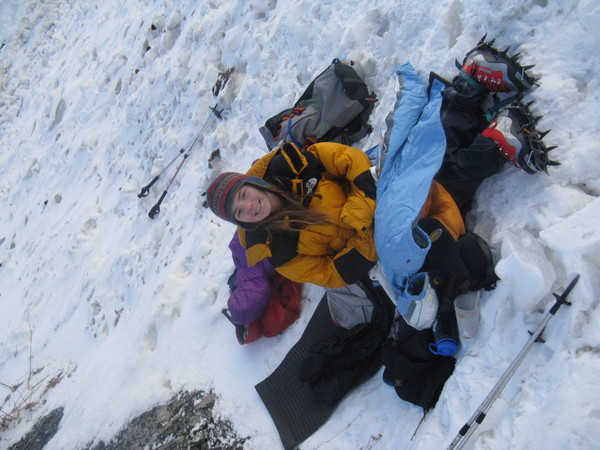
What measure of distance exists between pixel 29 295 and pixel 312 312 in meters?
5.75

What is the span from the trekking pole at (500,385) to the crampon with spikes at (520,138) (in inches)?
29.1

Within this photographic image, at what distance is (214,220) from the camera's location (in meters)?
4.81

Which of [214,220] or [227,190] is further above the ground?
[227,190]

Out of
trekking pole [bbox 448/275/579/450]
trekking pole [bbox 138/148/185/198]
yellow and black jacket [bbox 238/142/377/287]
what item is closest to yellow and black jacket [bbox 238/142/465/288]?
yellow and black jacket [bbox 238/142/377/287]

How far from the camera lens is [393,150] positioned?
9.21 feet

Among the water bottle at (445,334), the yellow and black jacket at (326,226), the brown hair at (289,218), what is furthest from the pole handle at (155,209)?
the water bottle at (445,334)

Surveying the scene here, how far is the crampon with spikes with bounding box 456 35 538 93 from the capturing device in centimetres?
255

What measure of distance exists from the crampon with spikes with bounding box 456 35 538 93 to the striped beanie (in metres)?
1.65

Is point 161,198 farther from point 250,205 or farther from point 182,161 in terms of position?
point 250,205

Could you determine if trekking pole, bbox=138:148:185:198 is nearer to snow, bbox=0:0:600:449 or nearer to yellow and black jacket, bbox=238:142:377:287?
snow, bbox=0:0:600:449

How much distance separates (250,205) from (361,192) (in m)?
0.87

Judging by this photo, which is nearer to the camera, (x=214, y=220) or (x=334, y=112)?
(x=334, y=112)

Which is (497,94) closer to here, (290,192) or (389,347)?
(290,192)

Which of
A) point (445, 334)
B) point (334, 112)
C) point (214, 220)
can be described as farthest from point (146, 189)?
point (445, 334)
